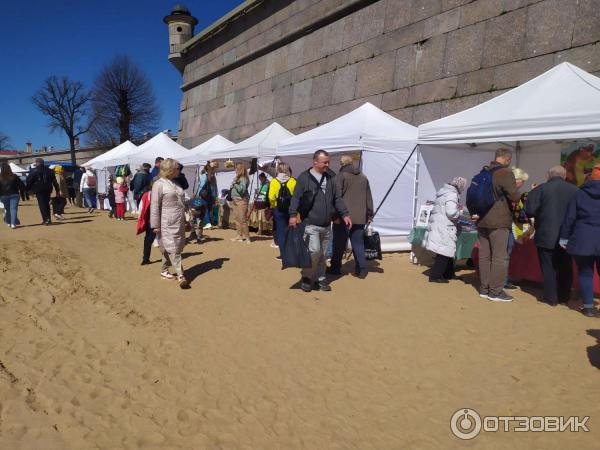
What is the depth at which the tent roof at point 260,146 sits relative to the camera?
9.69m

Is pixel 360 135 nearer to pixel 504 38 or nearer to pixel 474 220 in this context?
pixel 474 220

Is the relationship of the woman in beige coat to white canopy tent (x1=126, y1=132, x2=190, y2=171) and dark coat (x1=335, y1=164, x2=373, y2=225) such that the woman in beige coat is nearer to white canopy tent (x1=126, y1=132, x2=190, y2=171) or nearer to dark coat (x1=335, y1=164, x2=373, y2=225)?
dark coat (x1=335, y1=164, x2=373, y2=225)

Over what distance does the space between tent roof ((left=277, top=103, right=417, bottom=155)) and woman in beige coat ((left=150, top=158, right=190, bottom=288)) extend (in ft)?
11.1

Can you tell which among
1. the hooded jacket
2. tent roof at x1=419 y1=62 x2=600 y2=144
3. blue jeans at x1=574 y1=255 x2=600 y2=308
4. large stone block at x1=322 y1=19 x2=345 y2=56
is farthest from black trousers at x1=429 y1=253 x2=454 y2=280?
large stone block at x1=322 y1=19 x2=345 y2=56

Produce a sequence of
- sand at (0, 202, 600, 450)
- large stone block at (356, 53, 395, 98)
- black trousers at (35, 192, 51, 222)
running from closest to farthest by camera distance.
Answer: sand at (0, 202, 600, 450) < black trousers at (35, 192, 51, 222) < large stone block at (356, 53, 395, 98)

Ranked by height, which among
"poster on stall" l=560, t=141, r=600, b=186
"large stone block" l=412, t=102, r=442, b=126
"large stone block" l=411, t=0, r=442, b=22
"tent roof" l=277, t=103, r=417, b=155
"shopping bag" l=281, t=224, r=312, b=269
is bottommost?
"shopping bag" l=281, t=224, r=312, b=269

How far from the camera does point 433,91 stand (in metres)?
9.10

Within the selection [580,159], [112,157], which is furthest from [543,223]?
[112,157]

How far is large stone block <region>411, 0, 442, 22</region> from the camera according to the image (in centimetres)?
912

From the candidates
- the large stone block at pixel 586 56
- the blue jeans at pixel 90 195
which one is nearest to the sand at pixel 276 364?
the large stone block at pixel 586 56

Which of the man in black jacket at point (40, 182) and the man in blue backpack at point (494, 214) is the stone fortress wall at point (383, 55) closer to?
the man in blue backpack at point (494, 214)

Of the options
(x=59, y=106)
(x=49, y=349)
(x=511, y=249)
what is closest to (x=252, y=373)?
(x=49, y=349)

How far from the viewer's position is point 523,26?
7547mm

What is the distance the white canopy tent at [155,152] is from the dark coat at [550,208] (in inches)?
422
